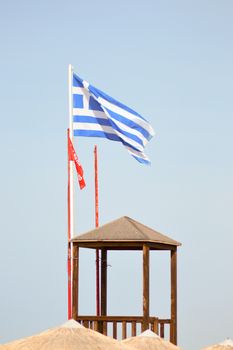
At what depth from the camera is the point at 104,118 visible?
4219cm

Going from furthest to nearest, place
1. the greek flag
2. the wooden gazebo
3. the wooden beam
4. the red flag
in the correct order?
the wooden beam, the greek flag, the red flag, the wooden gazebo

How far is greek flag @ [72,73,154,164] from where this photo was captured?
4197 centimetres

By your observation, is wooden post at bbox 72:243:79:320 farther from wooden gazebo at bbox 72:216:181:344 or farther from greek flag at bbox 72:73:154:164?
greek flag at bbox 72:73:154:164

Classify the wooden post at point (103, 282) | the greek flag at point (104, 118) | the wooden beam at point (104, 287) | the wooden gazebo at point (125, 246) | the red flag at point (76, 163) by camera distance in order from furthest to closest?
the wooden beam at point (104, 287) < the wooden post at point (103, 282) < the greek flag at point (104, 118) < the red flag at point (76, 163) < the wooden gazebo at point (125, 246)

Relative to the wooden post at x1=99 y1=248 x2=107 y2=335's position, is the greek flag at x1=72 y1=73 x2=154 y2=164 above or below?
above

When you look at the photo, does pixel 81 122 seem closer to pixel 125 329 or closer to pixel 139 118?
pixel 139 118

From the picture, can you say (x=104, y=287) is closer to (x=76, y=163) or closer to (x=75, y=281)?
(x=75, y=281)

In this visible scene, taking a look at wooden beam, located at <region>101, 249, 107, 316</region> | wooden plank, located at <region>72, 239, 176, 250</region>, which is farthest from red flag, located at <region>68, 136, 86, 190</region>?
wooden beam, located at <region>101, 249, 107, 316</region>

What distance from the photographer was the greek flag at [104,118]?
138 ft

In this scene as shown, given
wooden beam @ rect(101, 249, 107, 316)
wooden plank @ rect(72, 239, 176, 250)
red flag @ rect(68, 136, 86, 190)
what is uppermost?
red flag @ rect(68, 136, 86, 190)

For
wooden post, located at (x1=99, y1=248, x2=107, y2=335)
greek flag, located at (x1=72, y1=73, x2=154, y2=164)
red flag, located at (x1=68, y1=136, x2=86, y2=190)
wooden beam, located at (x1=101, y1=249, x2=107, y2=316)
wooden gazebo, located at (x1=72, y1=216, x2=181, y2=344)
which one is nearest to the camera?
wooden gazebo, located at (x1=72, y1=216, x2=181, y2=344)

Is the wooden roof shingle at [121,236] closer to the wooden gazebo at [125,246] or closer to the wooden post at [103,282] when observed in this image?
the wooden gazebo at [125,246]

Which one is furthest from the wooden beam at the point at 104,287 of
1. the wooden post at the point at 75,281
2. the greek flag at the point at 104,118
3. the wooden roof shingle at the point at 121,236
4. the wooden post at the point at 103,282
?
the greek flag at the point at 104,118

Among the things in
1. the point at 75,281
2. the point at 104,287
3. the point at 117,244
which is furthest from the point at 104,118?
the point at 75,281
